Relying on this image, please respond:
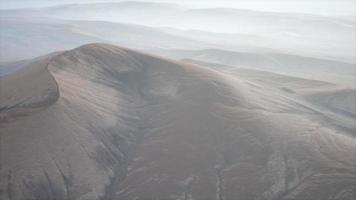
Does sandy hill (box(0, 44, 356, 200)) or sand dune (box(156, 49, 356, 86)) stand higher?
sandy hill (box(0, 44, 356, 200))

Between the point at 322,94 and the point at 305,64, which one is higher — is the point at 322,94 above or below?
above

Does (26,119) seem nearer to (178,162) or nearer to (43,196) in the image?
Result: (43,196)

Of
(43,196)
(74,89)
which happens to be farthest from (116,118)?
(43,196)

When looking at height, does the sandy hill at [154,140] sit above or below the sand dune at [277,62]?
above

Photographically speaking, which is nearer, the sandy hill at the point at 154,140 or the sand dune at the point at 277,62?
the sandy hill at the point at 154,140

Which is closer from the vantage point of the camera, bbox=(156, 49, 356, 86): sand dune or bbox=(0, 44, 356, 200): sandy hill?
bbox=(0, 44, 356, 200): sandy hill

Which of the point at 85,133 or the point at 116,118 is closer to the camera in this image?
the point at 85,133

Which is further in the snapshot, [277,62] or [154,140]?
[277,62]

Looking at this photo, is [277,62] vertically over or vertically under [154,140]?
under
